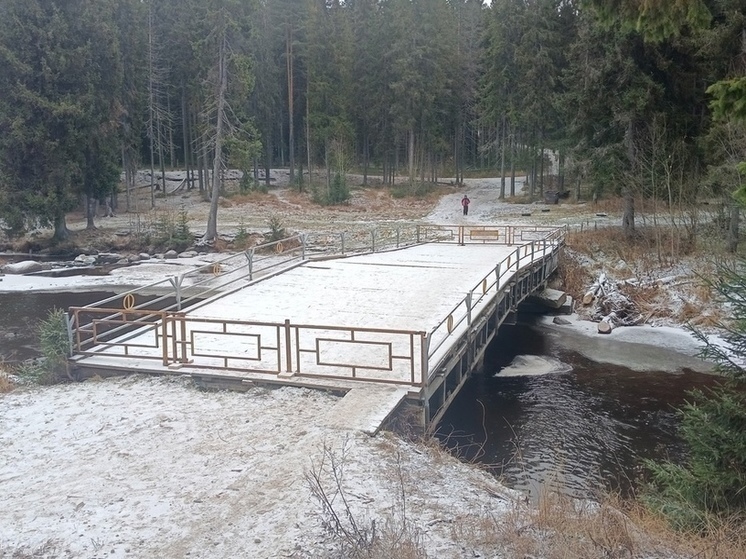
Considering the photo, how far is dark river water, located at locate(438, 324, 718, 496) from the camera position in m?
13.1

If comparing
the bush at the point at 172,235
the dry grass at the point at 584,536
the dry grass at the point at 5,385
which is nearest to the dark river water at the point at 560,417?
the dry grass at the point at 584,536

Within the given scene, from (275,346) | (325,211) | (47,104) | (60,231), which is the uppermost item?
(47,104)

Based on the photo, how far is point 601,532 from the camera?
661 cm

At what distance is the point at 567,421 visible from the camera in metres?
15.6

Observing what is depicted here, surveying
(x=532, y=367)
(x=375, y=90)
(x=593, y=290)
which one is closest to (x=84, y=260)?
(x=593, y=290)

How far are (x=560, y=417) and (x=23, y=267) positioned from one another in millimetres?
29199

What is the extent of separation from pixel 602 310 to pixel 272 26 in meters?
43.0

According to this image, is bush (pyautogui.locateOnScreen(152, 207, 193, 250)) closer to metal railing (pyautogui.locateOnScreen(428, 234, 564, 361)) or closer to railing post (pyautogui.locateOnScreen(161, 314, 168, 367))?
metal railing (pyautogui.locateOnScreen(428, 234, 564, 361))

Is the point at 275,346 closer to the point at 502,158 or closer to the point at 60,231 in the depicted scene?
the point at 60,231

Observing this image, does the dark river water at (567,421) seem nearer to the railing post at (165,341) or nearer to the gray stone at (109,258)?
the railing post at (165,341)

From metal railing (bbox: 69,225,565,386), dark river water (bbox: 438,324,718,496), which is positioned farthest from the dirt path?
metal railing (bbox: 69,225,565,386)

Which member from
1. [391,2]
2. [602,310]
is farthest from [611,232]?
[391,2]

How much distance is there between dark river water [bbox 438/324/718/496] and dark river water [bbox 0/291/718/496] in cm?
2

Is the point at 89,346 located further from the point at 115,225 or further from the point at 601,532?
the point at 115,225
